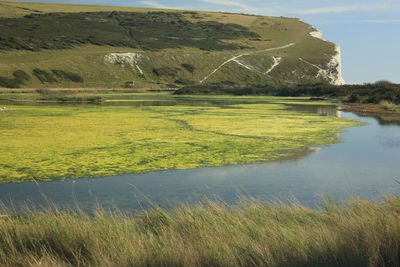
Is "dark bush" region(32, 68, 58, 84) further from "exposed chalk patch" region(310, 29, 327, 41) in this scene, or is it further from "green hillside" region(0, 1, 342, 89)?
"exposed chalk patch" region(310, 29, 327, 41)

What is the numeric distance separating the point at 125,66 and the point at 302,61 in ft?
167

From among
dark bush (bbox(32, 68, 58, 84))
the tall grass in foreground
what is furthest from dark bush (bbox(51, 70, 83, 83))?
the tall grass in foreground

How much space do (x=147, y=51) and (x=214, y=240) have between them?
114 metres

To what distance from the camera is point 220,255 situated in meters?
5.54

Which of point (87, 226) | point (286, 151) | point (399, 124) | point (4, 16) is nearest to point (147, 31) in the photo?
point (4, 16)

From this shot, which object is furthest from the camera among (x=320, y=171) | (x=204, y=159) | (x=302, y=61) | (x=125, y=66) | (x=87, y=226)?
(x=302, y=61)

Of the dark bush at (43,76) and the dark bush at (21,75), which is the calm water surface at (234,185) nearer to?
the dark bush at (21,75)

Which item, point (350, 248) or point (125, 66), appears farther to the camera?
point (125, 66)

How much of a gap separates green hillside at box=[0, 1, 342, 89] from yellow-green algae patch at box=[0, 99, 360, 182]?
6045cm

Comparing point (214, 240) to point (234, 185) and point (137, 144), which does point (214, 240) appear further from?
point (137, 144)

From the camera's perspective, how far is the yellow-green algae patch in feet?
43.4

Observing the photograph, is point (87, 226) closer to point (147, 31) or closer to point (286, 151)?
point (286, 151)

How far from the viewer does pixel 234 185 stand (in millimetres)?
11172

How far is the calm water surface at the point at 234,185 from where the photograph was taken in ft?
32.2
